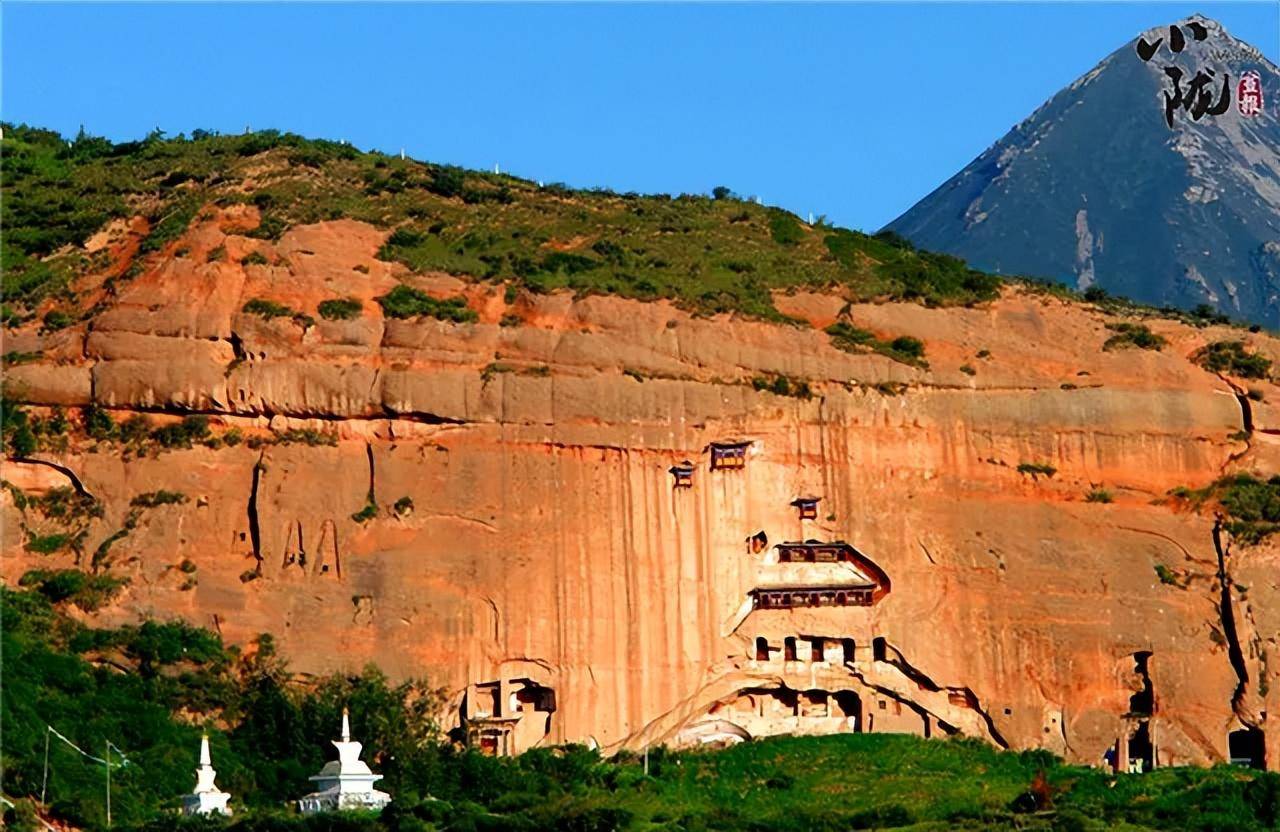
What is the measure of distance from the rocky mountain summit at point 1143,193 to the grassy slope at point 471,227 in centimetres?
2100

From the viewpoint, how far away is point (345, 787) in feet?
225

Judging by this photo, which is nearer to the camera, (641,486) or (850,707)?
(641,486)

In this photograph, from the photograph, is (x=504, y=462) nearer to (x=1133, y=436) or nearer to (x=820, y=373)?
(x=820, y=373)

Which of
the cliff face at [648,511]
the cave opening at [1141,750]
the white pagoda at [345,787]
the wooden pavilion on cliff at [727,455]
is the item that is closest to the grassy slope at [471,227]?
the cliff face at [648,511]

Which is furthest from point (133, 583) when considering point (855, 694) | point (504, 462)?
point (855, 694)

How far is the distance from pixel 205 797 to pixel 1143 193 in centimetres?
4606

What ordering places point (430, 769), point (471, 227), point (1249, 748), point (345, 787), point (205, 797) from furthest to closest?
point (471, 227) → point (1249, 748) → point (430, 769) → point (345, 787) → point (205, 797)

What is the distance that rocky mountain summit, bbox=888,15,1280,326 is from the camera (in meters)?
105

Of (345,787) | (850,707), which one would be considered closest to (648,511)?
(850,707)

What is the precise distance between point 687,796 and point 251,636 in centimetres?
864

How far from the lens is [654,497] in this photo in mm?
76188

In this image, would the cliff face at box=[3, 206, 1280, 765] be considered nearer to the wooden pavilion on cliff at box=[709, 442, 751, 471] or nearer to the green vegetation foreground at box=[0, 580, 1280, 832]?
the wooden pavilion on cliff at box=[709, 442, 751, 471]

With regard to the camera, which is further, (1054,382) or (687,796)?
(1054,382)

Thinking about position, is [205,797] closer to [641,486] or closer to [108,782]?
[108,782]
